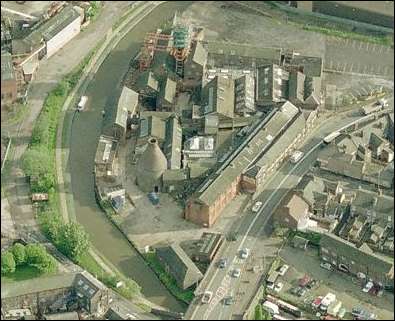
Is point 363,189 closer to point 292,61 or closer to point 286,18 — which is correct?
point 292,61

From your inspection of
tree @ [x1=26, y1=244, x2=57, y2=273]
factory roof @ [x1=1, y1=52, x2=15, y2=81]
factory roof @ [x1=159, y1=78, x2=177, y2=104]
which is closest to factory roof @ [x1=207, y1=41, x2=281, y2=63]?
factory roof @ [x1=159, y1=78, x2=177, y2=104]

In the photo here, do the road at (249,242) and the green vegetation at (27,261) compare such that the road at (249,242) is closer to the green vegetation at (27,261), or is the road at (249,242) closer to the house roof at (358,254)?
the house roof at (358,254)

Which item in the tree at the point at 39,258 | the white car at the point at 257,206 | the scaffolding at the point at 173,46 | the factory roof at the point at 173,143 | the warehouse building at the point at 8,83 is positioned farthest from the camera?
the scaffolding at the point at 173,46

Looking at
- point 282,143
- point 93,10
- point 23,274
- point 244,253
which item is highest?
point 93,10

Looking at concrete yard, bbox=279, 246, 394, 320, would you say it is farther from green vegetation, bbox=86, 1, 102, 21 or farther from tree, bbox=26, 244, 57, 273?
green vegetation, bbox=86, 1, 102, 21

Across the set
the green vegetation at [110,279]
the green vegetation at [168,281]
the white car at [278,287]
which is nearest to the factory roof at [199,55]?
the green vegetation at [168,281]

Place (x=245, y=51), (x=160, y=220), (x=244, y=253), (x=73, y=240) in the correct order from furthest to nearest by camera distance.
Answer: (x=245, y=51), (x=160, y=220), (x=244, y=253), (x=73, y=240)

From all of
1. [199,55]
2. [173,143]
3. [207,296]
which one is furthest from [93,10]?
[207,296]

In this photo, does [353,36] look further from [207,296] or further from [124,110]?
[207,296]
